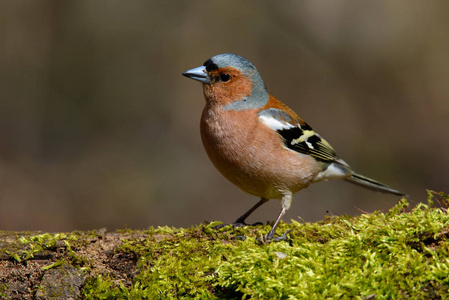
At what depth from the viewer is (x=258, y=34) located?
9867 millimetres

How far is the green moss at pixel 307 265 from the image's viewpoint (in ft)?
7.82

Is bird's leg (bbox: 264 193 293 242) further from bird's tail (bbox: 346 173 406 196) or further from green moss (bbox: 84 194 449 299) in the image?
bird's tail (bbox: 346 173 406 196)

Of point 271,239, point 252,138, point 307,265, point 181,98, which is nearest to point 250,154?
point 252,138

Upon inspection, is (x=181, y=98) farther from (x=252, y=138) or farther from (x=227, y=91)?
(x=252, y=138)

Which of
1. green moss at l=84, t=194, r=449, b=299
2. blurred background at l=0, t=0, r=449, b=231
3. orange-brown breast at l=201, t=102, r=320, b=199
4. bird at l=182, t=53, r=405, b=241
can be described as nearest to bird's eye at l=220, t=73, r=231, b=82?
bird at l=182, t=53, r=405, b=241

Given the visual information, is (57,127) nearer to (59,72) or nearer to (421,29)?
(59,72)

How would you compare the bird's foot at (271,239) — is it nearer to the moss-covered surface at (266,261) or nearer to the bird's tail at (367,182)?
the moss-covered surface at (266,261)

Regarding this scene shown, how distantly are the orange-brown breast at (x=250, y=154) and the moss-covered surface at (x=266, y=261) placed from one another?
786mm

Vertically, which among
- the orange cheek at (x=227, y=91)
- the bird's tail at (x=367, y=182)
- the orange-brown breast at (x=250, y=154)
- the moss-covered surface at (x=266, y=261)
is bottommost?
the moss-covered surface at (x=266, y=261)

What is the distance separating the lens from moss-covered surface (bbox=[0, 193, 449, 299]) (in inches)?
94.7

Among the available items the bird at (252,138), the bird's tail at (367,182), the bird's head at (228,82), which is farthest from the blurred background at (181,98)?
the bird's head at (228,82)

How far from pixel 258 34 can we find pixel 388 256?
8.01 metres

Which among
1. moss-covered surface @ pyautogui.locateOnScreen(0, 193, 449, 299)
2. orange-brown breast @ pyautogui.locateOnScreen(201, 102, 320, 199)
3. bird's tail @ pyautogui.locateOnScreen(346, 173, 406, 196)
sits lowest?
moss-covered surface @ pyautogui.locateOnScreen(0, 193, 449, 299)

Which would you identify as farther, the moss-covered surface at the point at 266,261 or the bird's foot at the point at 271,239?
the bird's foot at the point at 271,239
